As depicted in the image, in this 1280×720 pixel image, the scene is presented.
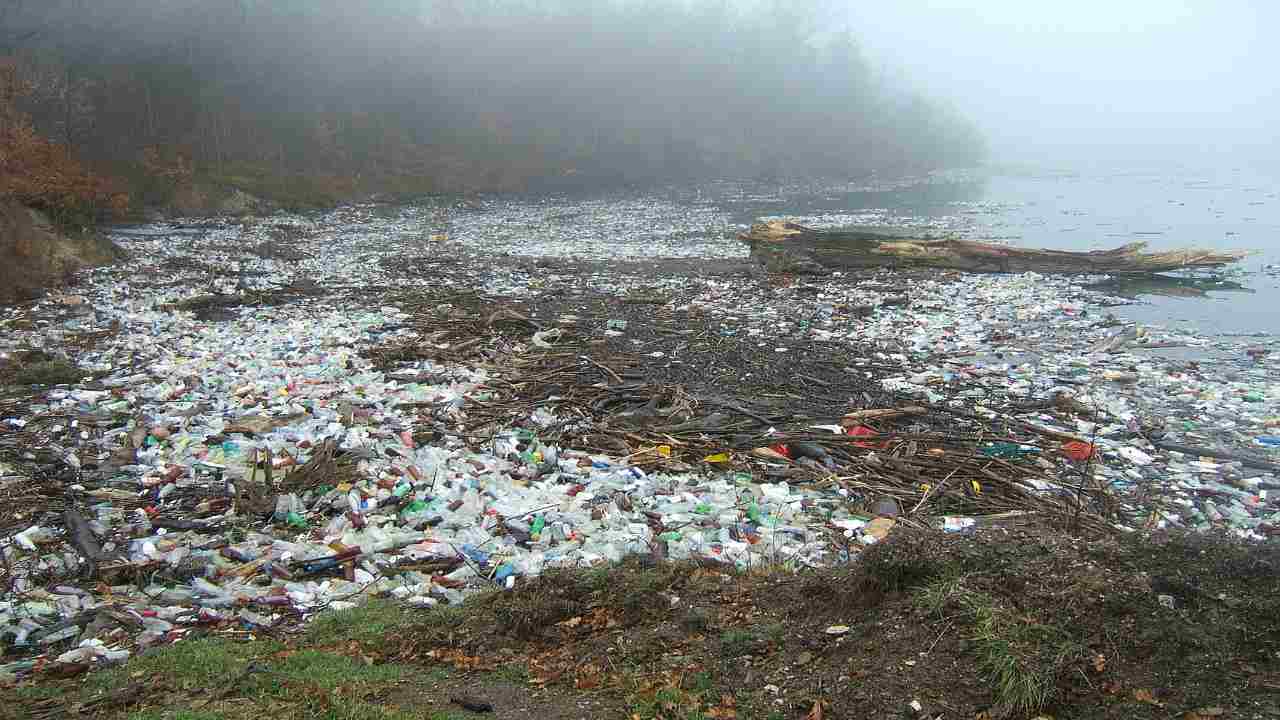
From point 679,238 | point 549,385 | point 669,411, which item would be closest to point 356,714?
point 669,411

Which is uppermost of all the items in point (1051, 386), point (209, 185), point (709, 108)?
point (709, 108)

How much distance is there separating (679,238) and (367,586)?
20872 mm

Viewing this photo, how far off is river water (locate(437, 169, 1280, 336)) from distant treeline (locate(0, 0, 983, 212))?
924cm

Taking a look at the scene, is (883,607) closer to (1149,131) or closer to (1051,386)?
(1051,386)

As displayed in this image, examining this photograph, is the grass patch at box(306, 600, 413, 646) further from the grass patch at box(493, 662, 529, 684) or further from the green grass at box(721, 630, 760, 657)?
the green grass at box(721, 630, 760, 657)

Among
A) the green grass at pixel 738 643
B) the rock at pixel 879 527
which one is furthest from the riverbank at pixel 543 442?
the green grass at pixel 738 643

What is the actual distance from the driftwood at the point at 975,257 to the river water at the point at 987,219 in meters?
0.80

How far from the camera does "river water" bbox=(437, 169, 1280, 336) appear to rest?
16.0m

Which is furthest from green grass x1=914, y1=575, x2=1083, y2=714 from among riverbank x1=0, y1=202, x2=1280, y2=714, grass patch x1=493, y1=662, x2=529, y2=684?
grass patch x1=493, y1=662, x2=529, y2=684

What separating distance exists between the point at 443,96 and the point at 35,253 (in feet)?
139

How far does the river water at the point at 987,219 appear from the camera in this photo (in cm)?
1599

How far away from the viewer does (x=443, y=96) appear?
5488 centimetres

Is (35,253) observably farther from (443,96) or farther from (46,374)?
(443,96)

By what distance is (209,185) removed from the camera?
102 feet
